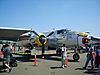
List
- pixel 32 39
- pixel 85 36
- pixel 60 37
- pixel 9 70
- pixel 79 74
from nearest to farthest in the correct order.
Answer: pixel 79 74
pixel 9 70
pixel 85 36
pixel 60 37
pixel 32 39

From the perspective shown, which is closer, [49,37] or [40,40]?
[40,40]

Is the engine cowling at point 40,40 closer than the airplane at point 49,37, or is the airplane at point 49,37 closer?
the airplane at point 49,37

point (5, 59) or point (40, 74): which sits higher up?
point (5, 59)

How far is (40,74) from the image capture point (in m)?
7.32

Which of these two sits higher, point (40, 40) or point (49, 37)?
point (49, 37)

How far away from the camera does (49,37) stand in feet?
51.6

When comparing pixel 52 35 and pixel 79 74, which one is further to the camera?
pixel 52 35

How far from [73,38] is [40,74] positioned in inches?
258

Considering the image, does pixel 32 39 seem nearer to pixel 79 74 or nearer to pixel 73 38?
pixel 73 38

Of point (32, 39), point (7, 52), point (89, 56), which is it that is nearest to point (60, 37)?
point (32, 39)

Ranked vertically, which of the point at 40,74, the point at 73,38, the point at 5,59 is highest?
the point at 73,38

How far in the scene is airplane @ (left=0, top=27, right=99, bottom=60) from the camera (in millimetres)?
11734

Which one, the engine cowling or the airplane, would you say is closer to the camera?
the airplane

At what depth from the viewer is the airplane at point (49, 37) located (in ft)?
38.5
